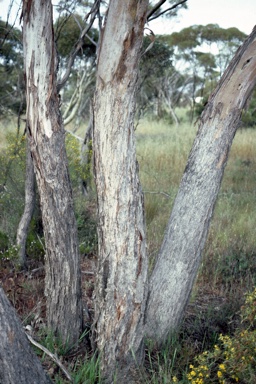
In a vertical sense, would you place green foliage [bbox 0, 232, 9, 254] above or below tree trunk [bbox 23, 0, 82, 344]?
below

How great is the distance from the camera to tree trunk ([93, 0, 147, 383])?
275 centimetres

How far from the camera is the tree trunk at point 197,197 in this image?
10.4 ft

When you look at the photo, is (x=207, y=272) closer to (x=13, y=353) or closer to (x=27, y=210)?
(x=27, y=210)

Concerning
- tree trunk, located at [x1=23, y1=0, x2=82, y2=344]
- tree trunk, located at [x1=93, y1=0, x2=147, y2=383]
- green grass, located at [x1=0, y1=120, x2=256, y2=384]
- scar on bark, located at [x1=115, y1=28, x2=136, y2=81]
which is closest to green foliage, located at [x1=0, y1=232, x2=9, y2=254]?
green grass, located at [x1=0, y1=120, x2=256, y2=384]

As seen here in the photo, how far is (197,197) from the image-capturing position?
330 centimetres

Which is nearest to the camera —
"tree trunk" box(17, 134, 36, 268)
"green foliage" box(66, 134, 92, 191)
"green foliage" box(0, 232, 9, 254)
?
"tree trunk" box(17, 134, 36, 268)

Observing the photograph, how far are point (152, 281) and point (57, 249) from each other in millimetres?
680

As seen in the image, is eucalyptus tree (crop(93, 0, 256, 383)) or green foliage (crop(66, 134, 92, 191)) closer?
eucalyptus tree (crop(93, 0, 256, 383))

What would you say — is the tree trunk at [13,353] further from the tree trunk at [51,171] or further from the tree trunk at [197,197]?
the tree trunk at [197,197]

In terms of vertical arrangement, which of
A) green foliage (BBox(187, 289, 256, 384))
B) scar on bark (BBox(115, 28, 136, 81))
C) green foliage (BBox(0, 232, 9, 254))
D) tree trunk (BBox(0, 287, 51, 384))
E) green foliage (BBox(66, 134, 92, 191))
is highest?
scar on bark (BBox(115, 28, 136, 81))

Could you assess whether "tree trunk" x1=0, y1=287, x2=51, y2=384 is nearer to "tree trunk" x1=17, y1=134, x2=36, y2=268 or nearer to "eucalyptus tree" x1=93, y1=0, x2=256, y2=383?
"eucalyptus tree" x1=93, y1=0, x2=256, y2=383

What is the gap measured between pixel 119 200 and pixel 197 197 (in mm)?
635

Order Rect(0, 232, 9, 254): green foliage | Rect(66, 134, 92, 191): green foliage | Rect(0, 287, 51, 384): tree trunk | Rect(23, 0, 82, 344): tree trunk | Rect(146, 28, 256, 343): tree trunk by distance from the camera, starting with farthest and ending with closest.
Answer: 1. Rect(66, 134, 92, 191): green foliage
2. Rect(0, 232, 9, 254): green foliage
3. Rect(146, 28, 256, 343): tree trunk
4. Rect(23, 0, 82, 344): tree trunk
5. Rect(0, 287, 51, 384): tree trunk

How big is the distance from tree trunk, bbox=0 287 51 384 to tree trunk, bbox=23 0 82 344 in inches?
30.4
